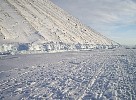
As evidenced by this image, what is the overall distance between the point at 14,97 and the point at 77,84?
3.53 metres

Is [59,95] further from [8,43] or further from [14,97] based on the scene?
[8,43]

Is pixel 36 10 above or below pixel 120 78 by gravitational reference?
above

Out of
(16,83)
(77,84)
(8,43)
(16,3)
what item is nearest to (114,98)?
(77,84)

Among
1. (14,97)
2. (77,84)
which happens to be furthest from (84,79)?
(14,97)

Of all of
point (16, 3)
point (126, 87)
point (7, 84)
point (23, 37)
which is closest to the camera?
point (126, 87)

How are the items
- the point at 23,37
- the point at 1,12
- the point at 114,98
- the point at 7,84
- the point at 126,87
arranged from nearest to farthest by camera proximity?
1. the point at 114,98
2. the point at 126,87
3. the point at 7,84
4. the point at 23,37
5. the point at 1,12

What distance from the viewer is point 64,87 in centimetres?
1102

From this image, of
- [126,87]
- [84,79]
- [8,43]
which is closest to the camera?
[126,87]

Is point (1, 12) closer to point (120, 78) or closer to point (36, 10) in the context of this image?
point (36, 10)

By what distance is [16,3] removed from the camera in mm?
73500

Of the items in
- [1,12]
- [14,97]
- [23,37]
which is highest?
[1,12]

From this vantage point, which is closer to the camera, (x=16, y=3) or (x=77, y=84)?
(x=77, y=84)

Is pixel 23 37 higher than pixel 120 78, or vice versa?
pixel 23 37

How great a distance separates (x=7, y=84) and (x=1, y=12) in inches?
2109
